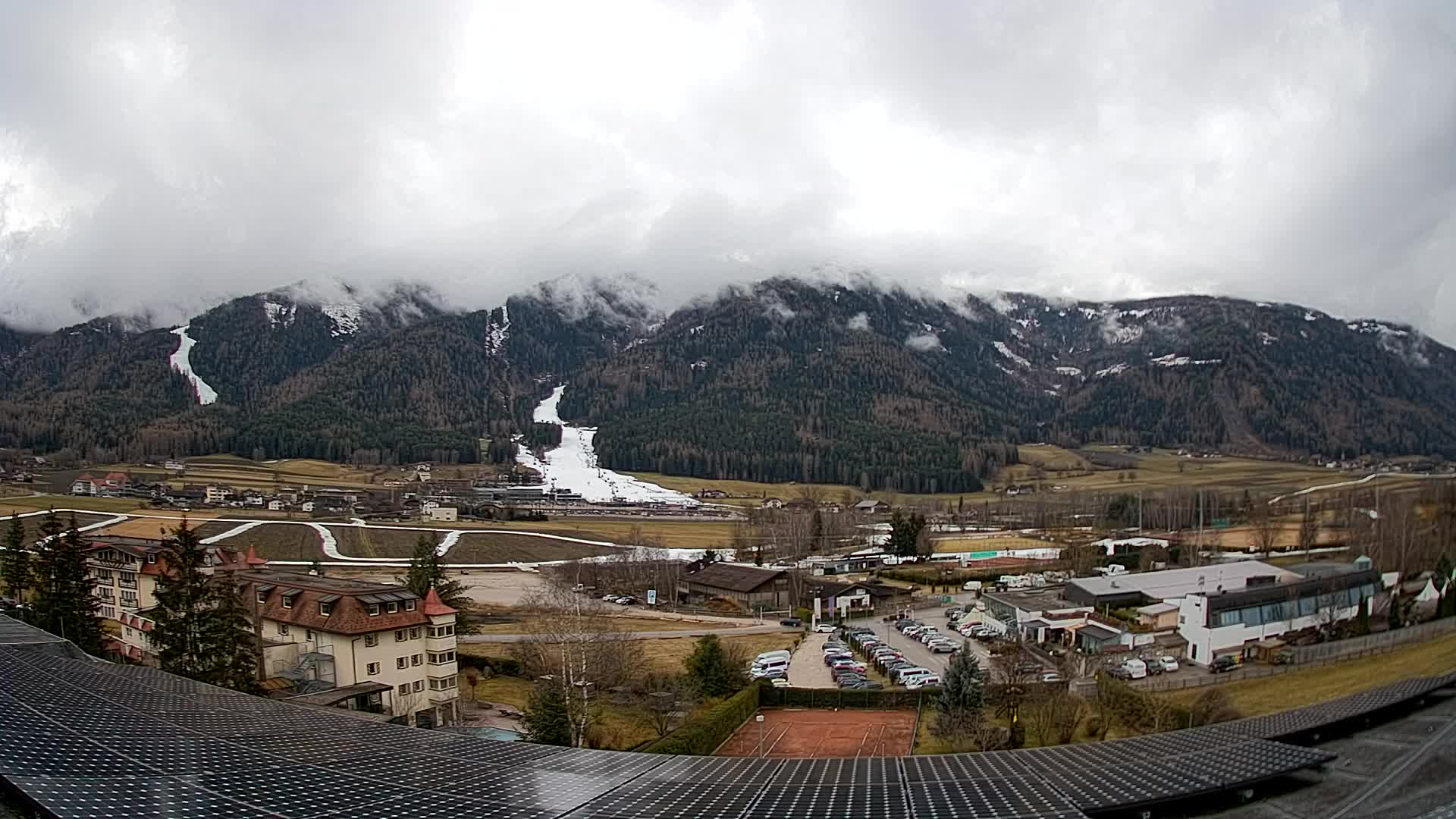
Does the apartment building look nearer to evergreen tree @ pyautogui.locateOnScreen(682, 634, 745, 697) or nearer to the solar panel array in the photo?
the solar panel array

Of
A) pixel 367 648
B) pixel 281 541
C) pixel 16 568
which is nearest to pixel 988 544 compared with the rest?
pixel 367 648

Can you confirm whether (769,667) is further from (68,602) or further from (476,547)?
(476,547)

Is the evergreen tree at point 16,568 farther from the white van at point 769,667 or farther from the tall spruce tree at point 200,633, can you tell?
the white van at point 769,667

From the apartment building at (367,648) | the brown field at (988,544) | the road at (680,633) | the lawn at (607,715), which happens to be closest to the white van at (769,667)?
the lawn at (607,715)

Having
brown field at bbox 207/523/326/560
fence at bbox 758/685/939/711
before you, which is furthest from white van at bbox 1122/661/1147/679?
brown field at bbox 207/523/326/560

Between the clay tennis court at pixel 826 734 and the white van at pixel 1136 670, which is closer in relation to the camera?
the clay tennis court at pixel 826 734

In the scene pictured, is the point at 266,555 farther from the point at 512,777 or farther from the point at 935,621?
the point at 512,777
